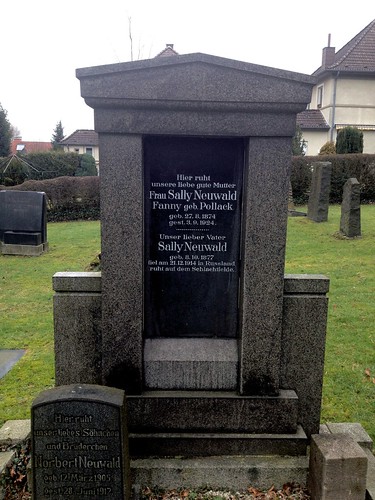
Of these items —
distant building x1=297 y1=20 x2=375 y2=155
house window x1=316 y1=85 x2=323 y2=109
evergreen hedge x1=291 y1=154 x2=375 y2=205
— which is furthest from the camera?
house window x1=316 y1=85 x2=323 y2=109

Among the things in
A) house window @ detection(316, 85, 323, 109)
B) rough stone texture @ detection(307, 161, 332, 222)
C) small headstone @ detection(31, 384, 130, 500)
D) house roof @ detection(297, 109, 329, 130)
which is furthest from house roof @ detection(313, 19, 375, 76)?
small headstone @ detection(31, 384, 130, 500)

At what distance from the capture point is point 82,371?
378 cm

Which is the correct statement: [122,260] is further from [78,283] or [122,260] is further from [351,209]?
[351,209]

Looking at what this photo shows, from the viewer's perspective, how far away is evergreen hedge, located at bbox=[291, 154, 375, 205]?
66.6 ft

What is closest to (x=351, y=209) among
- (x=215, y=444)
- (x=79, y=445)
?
(x=215, y=444)

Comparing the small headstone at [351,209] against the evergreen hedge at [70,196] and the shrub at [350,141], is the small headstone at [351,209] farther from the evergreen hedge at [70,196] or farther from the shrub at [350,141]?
the evergreen hedge at [70,196]

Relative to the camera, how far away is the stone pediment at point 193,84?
10.5 feet

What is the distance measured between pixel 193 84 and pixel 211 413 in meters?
2.48

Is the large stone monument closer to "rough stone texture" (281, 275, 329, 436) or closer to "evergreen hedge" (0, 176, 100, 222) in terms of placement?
"rough stone texture" (281, 275, 329, 436)

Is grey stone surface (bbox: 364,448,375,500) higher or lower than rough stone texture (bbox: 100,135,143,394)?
lower

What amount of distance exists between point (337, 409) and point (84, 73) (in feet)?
12.8

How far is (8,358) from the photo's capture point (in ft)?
20.0

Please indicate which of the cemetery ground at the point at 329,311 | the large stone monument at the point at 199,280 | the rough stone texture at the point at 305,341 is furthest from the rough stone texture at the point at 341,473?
the cemetery ground at the point at 329,311

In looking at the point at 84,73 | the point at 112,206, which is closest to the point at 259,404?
the point at 112,206
